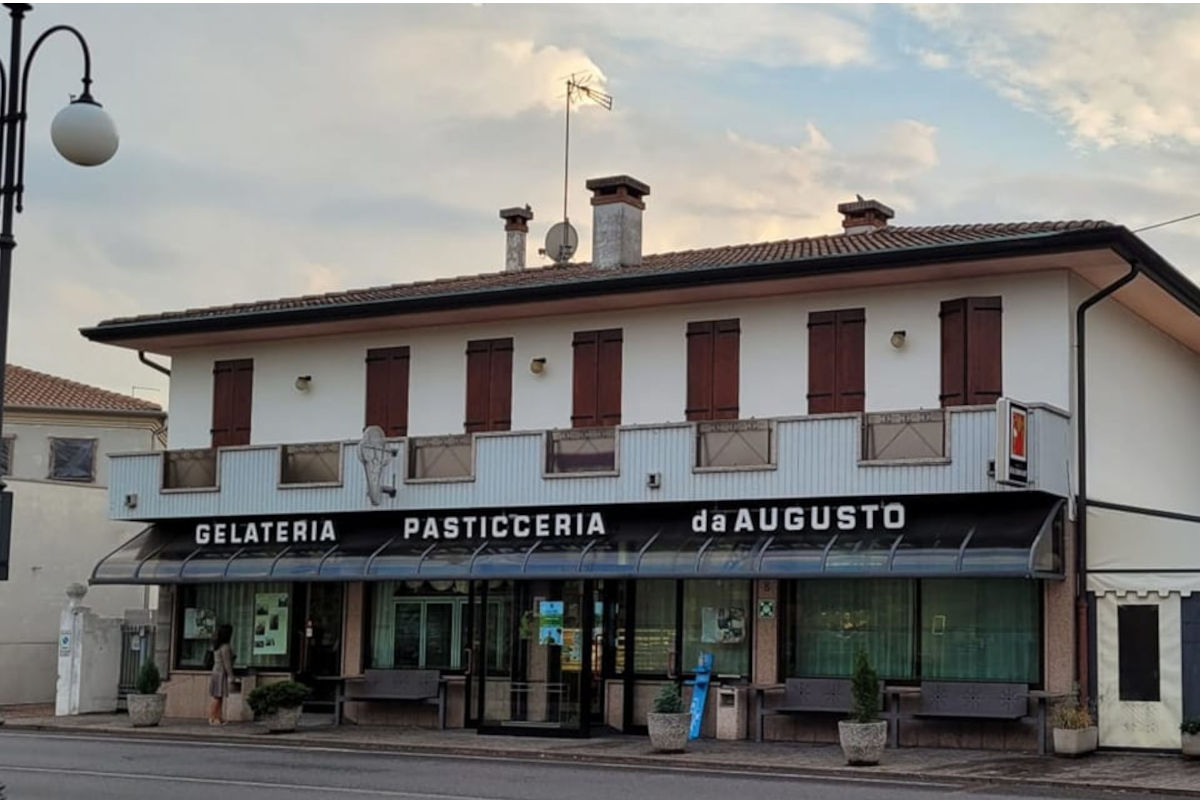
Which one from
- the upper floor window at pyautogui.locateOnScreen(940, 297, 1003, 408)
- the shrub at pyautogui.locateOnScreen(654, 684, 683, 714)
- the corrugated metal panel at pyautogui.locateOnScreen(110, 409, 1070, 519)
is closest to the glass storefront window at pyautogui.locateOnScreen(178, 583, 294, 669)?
the corrugated metal panel at pyautogui.locateOnScreen(110, 409, 1070, 519)

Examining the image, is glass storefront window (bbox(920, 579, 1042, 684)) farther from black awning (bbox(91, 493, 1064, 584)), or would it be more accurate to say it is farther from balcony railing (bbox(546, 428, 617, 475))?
balcony railing (bbox(546, 428, 617, 475))

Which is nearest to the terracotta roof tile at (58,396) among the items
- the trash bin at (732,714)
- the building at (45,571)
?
the building at (45,571)

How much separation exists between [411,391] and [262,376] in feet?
11.2

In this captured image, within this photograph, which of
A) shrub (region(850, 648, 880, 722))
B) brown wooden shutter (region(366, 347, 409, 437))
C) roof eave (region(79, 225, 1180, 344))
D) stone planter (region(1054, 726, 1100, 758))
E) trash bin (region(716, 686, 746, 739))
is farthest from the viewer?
brown wooden shutter (region(366, 347, 409, 437))

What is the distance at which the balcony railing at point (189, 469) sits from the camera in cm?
2955

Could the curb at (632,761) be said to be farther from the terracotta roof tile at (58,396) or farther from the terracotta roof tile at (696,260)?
the terracotta roof tile at (58,396)

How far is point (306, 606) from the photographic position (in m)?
28.9

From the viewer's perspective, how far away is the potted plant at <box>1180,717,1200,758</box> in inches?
798

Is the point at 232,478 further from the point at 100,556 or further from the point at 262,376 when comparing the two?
the point at 100,556

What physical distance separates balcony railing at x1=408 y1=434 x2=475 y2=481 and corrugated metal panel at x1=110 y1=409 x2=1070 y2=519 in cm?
15

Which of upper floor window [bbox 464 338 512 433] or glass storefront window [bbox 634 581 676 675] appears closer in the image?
glass storefront window [bbox 634 581 676 675]

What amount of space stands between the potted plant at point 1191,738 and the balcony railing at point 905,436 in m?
4.57

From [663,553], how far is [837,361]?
3792mm

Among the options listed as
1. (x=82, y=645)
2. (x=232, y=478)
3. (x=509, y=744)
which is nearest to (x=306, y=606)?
(x=232, y=478)
